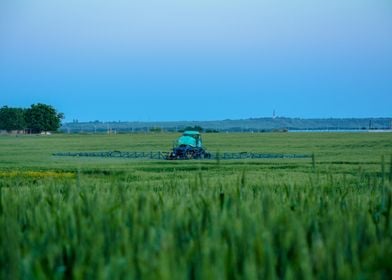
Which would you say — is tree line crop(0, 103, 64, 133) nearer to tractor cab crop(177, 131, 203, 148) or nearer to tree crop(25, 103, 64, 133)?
tree crop(25, 103, 64, 133)

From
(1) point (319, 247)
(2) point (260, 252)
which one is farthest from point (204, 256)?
(1) point (319, 247)

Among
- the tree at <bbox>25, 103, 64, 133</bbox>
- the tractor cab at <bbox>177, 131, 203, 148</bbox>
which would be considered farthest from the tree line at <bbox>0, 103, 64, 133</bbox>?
the tractor cab at <bbox>177, 131, 203, 148</bbox>

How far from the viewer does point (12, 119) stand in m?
126

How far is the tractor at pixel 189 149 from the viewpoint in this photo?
3769 centimetres

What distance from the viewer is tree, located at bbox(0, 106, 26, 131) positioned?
12462 centimetres

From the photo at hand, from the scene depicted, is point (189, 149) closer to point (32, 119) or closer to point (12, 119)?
point (32, 119)

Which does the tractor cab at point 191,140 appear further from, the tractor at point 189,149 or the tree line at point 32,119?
the tree line at point 32,119

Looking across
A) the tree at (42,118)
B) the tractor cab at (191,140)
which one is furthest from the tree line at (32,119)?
the tractor cab at (191,140)

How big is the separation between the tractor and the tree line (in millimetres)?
79137

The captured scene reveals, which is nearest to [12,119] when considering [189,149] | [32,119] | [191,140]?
[32,119]

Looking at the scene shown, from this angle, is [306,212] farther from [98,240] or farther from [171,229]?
[98,240]

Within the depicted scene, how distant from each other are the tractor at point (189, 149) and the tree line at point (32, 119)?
7914 cm

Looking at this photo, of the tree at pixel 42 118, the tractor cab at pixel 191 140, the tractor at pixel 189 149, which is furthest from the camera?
the tree at pixel 42 118

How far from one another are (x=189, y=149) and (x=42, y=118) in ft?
274
